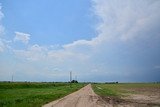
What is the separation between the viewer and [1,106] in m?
23.7

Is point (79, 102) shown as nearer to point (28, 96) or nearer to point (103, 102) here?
point (103, 102)

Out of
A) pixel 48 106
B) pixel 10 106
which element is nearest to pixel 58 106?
pixel 48 106

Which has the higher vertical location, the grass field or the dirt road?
the grass field

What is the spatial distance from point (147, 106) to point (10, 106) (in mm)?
12831

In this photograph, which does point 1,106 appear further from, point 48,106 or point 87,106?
point 87,106

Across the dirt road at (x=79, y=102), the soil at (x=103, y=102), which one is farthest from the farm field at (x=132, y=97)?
the dirt road at (x=79, y=102)

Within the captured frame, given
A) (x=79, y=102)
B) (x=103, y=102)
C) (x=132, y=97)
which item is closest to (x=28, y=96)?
(x=79, y=102)

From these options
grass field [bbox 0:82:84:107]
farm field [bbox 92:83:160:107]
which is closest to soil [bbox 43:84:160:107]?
farm field [bbox 92:83:160:107]

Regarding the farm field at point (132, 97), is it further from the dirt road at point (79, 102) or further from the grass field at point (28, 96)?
the grass field at point (28, 96)

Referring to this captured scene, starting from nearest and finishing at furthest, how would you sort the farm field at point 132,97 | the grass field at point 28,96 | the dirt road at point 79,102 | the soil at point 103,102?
the dirt road at point 79,102
the soil at point 103,102
the grass field at point 28,96
the farm field at point 132,97

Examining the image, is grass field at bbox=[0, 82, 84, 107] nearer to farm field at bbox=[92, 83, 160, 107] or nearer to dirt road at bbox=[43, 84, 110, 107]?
dirt road at bbox=[43, 84, 110, 107]

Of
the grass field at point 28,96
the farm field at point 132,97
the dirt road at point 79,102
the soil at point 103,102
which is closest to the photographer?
the dirt road at point 79,102

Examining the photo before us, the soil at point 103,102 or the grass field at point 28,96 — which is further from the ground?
the grass field at point 28,96

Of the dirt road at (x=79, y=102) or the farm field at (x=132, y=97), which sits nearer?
the dirt road at (x=79, y=102)
